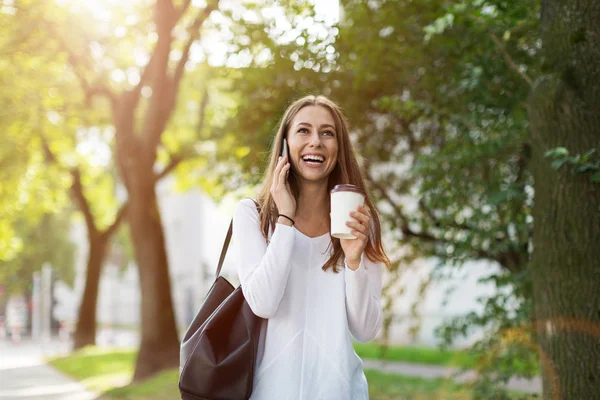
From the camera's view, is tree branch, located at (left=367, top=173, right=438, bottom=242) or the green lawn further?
the green lawn

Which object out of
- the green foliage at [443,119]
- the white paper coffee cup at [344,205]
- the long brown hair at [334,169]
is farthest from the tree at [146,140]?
the white paper coffee cup at [344,205]

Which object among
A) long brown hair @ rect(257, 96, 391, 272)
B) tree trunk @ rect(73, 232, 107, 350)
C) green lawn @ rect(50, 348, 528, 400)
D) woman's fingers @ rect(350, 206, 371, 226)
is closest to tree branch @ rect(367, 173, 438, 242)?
green lawn @ rect(50, 348, 528, 400)

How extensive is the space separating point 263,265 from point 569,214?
271cm

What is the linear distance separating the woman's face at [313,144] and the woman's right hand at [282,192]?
0.24ft

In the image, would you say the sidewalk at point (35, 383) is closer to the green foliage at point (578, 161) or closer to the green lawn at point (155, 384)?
the green lawn at point (155, 384)

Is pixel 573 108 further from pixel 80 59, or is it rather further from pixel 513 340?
pixel 80 59

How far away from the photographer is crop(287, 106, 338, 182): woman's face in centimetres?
266

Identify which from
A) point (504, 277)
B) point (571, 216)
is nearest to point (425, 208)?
point (504, 277)

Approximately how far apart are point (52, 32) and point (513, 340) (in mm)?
9381

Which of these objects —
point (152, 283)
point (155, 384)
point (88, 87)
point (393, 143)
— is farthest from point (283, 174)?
point (88, 87)

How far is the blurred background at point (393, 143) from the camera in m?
4.66

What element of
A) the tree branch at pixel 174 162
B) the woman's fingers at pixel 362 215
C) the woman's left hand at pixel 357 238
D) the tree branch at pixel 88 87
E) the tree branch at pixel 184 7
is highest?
the tree branch at pixel 184 7

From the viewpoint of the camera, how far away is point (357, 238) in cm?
246

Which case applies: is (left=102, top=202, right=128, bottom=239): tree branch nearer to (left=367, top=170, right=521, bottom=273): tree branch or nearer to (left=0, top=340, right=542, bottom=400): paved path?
(left=0, top=340, right=542, bottom=400): paved path
